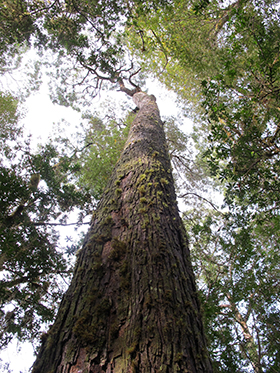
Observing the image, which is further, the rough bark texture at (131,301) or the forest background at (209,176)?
the forest background at (209,176)

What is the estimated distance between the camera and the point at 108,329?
129 cm

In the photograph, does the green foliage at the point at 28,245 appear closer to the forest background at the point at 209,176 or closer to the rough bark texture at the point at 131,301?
the forest background at the point at 209,176

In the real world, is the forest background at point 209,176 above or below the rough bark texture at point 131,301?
above

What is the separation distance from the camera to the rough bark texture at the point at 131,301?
3.78 ft

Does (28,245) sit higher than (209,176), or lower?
lower

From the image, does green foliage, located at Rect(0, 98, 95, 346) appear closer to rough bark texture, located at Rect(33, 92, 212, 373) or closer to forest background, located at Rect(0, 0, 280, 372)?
forest background, located at Rect(0, 0, 280, 372)

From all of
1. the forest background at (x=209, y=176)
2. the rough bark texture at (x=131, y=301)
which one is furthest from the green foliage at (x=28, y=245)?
the rough bark texture at (x=131, y=301)

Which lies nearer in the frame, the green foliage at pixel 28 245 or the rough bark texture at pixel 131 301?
the rough bark texture at pixel 131 301

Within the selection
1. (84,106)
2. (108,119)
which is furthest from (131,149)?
(84,106)

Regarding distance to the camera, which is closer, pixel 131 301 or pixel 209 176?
pixel 131 301

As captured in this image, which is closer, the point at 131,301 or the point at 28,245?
the point at 131,301

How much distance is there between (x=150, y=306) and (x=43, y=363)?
67 cm

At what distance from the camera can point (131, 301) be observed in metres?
1.39

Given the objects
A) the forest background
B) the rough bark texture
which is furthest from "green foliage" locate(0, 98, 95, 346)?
the rough bark texture
